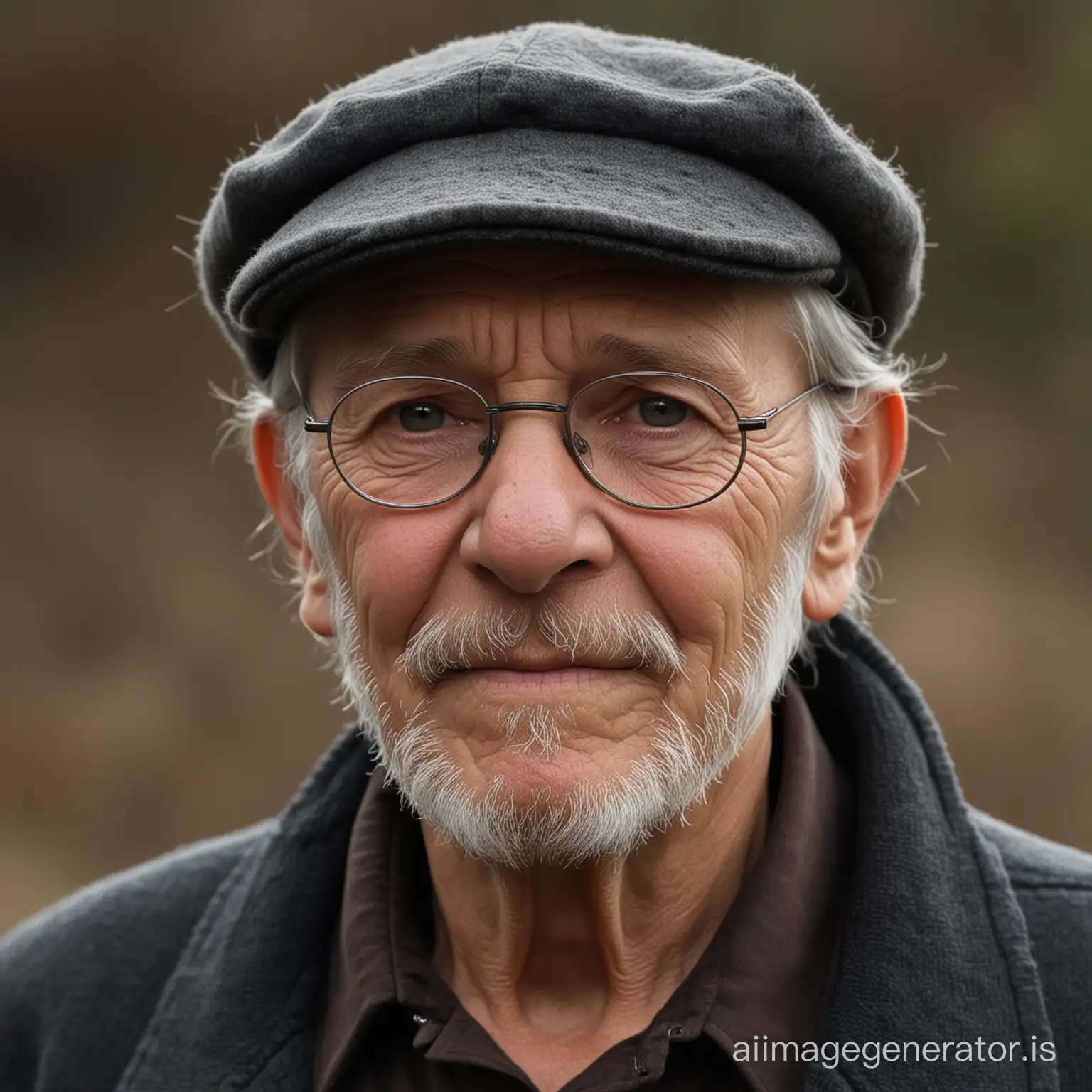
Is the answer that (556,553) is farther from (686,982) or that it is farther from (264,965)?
(264,965)

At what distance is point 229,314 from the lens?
8.48 ft

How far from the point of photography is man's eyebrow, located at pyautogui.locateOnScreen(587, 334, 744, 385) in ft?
7.54

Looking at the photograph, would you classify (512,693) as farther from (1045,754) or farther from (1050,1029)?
(1045,754)

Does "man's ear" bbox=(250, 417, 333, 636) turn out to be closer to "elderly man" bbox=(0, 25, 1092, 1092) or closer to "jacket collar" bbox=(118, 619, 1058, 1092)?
"elderly man" bbox=(0, 25, 1092, 1092)

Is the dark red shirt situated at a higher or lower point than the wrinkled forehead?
lower

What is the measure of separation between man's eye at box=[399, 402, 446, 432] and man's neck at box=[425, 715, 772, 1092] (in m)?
0.73

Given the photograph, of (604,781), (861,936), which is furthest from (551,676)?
(861,936)

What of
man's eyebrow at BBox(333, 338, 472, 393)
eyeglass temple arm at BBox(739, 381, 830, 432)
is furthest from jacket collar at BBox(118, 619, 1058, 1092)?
man's eyebrow at BBox(333, 338, 472, 393)

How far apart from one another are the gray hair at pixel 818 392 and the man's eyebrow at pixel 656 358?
0.18 m

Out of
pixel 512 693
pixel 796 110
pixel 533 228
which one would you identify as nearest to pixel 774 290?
pixel 796 110

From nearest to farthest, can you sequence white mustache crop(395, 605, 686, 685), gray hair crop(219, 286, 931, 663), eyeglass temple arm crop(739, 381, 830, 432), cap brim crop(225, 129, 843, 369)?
cap brim crop(225, 129, 843, 369), white mustache crop(395, 605, 686, 685), eyeglass temple arm crop(739, 381, 830, 432), gray hair crop(219, 286, 931, 663)

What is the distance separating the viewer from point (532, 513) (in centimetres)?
219

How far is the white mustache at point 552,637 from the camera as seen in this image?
227cm

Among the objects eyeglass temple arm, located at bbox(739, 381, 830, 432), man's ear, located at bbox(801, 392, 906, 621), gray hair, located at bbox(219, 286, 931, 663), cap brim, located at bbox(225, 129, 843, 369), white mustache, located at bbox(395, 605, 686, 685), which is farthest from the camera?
man's ear, located at bbox(801, 392, 906, 621)
